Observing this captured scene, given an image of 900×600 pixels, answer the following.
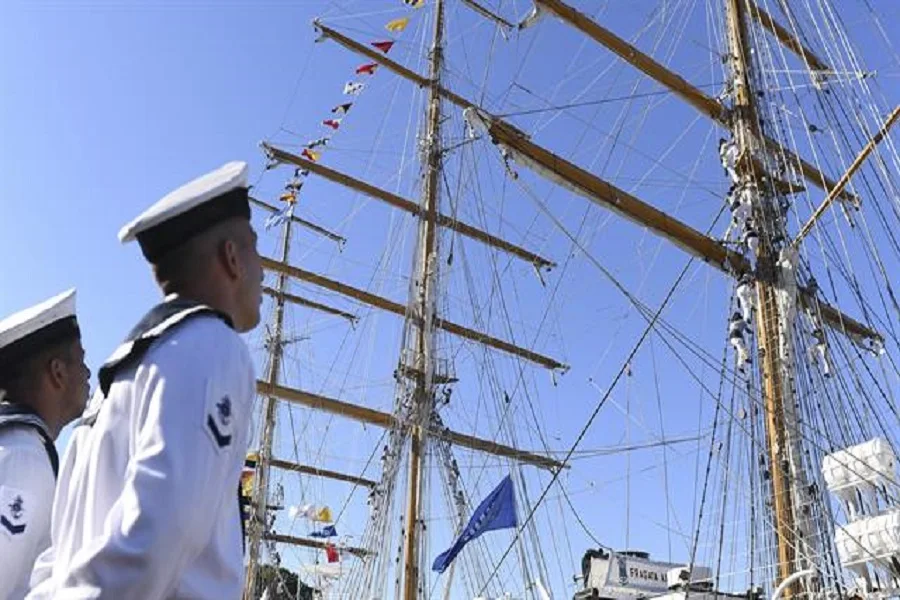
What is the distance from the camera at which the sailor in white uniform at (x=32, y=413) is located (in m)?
2.11

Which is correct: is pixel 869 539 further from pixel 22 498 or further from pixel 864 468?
pixel 22 498

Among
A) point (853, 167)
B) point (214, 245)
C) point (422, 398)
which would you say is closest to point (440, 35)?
point (422, 398)

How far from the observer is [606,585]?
2045 centimetres

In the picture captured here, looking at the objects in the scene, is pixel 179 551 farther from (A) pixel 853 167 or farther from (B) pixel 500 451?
(B) pixel 500 451

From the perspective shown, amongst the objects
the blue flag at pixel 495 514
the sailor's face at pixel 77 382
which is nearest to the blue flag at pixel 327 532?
the blue flag at pixel 495 514

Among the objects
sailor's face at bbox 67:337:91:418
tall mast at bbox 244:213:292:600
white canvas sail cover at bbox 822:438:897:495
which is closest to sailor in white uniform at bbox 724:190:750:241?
white canvas sail cover at bbox 822:438:897:495

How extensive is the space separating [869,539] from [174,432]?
1134 centimetres

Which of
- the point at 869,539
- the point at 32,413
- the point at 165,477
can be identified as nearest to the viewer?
the point at 165,477

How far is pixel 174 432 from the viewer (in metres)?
1.33

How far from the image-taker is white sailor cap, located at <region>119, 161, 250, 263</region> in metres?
1.60

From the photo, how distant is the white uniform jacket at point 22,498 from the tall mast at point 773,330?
11267 mm

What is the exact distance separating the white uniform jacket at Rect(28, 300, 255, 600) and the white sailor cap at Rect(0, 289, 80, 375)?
0.96 metres

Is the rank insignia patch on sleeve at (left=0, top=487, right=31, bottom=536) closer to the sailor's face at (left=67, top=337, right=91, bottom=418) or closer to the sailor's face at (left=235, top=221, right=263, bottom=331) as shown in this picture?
the sailor's face at (left=67, top=337, right=91, bottom=418)

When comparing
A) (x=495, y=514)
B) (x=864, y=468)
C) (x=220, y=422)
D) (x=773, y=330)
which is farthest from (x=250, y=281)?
(x=495, y=514)
